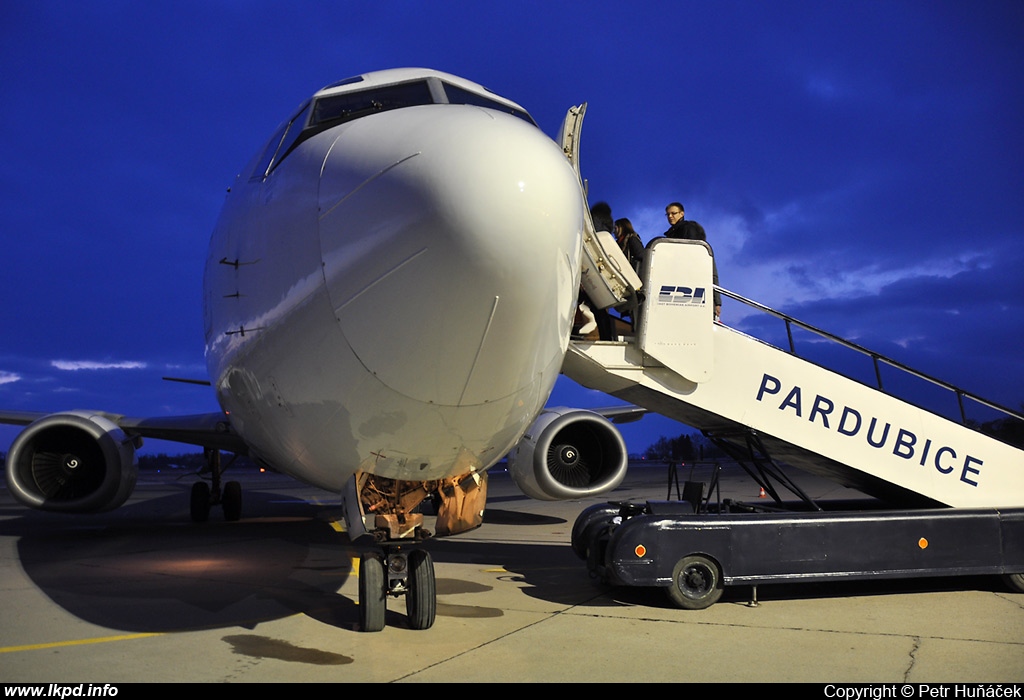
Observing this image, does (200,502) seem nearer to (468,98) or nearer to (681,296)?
(681,296)

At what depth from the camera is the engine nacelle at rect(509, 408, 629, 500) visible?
9.35 m

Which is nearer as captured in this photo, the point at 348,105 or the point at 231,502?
the point at 348,105

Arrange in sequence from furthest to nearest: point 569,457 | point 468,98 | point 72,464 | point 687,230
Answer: point 72,464 → point 569,457 → point 687,230 → point 468,98

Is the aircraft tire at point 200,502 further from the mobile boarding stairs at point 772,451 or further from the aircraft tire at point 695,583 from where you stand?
the aircraft tire at point 695,583

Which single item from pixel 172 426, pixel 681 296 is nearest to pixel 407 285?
pixel 681 296

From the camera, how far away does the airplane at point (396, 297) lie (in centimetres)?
316

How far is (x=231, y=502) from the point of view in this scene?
14.0 m

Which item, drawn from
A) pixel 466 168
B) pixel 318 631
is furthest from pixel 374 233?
pixel 318 631

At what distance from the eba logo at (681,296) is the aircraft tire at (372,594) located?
3252 mm

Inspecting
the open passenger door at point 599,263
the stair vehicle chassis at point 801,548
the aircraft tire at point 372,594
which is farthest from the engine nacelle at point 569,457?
the aircraft tire at point 372,594

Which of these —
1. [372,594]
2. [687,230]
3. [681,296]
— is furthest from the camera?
[687,230]

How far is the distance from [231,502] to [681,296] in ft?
34.6

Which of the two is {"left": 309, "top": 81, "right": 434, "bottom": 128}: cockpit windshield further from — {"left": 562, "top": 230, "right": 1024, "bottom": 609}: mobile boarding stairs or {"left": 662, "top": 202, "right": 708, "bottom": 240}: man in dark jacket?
{"left": 662, "top": 202, "right": 708, "bottom": 240}: man in dark jacket

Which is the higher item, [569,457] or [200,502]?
[569,457]
